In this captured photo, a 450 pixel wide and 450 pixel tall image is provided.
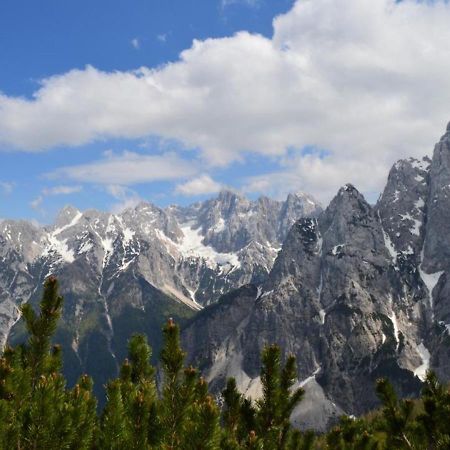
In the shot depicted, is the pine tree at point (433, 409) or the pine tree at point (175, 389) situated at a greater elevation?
the pine tree at point (175, 389)

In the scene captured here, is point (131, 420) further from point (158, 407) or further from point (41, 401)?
point (41, 401)

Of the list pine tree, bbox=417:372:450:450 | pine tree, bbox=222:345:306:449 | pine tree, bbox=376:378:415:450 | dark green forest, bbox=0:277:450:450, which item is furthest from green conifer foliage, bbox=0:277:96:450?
pine tree, bbox=417:372:450:450

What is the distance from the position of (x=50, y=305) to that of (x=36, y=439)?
7.70 feet

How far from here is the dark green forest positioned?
7.54 metres

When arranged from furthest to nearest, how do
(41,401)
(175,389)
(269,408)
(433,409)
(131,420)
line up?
1. (433,409)
2. (269,408)
3. (175,389)
4. (131,420)
5. (41,401)

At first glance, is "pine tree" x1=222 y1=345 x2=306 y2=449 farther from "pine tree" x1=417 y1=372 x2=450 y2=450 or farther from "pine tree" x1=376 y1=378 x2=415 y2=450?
"pine tree" x1=417 y1=372 x2=450 y2=450

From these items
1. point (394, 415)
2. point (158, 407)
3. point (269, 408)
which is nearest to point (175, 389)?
point (158, 407)

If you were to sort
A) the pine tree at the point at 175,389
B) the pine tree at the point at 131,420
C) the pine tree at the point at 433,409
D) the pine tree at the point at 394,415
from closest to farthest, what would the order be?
the pine tree at the point at 131,420 < the pine tree at the point at 175,389 < the pine tree at the point at 394,415 < the pine tree at the point at 433,409

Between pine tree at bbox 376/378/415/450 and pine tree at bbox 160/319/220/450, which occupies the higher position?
pine tree at bbox 160/319/220/450

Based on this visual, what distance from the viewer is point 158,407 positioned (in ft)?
27.5

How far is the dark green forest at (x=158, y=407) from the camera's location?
7543mm

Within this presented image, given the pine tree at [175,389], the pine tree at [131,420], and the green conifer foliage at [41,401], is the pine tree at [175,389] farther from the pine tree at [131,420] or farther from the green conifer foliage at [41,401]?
the green conifer foliage at [41,401]

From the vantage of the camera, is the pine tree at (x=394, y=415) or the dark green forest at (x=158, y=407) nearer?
the dark green forest at (x=158, y=407)

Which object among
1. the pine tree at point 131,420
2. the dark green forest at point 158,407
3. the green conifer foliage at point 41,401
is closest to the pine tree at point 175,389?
the dark green forest at point 158,407
